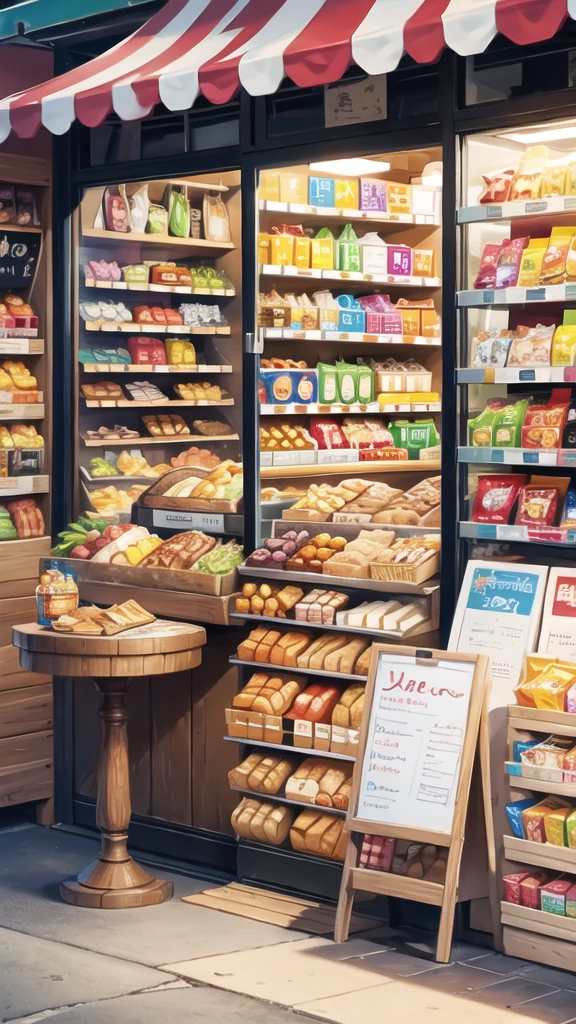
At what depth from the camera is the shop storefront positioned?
16.5 ft

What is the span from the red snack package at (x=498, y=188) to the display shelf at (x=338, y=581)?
1443 mm

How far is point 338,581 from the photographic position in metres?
5.46

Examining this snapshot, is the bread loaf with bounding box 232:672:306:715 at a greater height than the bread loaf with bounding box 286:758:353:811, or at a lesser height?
greater

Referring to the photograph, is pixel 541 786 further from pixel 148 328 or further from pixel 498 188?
pixel 148 328

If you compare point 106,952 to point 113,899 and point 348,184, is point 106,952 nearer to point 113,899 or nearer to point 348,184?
point 113,899

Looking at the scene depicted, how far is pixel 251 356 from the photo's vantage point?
595 cm

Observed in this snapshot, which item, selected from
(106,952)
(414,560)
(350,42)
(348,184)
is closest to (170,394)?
(348,184)

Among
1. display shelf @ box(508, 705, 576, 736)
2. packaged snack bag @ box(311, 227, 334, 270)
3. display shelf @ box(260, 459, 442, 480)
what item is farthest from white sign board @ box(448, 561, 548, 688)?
packaged snack bag @ box(311, 227, 334, 270)

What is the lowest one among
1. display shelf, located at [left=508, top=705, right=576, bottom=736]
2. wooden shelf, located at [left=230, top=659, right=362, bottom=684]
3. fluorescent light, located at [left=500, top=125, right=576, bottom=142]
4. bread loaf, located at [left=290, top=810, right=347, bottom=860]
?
bread loaf, located at [left=290, top=810, right=347, bottom=860]

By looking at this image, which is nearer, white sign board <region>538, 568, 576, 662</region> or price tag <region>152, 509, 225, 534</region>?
white sign board <region>538, 568, 576, 662</region>

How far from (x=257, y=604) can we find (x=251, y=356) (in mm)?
1086

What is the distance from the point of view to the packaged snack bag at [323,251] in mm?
6395

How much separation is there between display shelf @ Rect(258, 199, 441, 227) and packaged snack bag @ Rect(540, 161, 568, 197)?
54.9 inches

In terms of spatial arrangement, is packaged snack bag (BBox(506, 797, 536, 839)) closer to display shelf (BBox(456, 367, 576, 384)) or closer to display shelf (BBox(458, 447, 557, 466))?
display shelf (BBox(458, 447, 557, 466))
